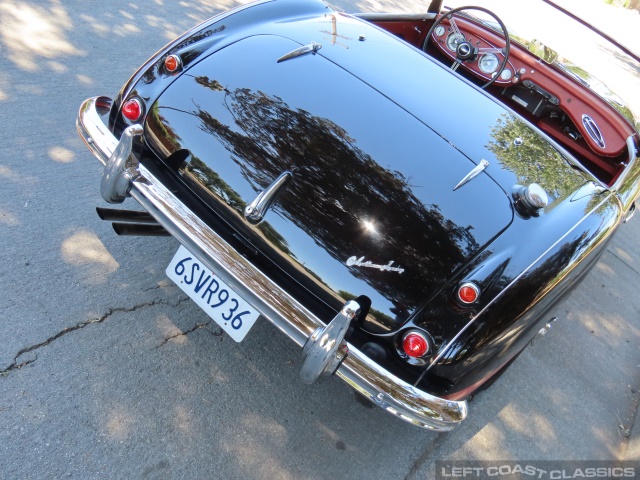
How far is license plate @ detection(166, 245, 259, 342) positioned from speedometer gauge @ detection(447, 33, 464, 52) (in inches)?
98.9

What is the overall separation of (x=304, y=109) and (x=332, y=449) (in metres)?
1.43

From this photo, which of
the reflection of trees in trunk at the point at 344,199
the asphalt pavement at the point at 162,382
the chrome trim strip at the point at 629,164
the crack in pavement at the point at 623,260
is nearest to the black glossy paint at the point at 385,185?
the reflection of trees in trunk at the point at 344,199

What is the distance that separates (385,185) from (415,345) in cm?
61

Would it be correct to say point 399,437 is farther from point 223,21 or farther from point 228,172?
point 223,21

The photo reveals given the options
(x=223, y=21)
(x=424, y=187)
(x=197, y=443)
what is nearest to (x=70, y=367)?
(x=197, y=443)

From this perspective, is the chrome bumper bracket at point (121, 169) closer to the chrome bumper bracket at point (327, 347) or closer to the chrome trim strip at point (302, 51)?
the chrome trim strip at point (302, 51)

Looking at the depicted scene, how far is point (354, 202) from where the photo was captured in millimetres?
1998

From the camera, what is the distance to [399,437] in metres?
2.43

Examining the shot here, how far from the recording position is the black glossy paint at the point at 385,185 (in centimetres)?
190

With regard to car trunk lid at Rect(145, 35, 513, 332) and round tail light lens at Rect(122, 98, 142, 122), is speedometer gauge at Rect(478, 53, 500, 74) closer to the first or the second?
car trunk lid at Rect(145, 35, 513, 332)

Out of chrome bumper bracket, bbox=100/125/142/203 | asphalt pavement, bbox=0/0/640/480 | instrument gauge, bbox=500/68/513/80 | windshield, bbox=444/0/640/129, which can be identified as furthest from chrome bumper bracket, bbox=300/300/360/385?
windshield, bbox=444/0/640/129

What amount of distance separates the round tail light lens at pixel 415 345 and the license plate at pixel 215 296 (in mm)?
595

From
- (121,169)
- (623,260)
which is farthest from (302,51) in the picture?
(623,260)

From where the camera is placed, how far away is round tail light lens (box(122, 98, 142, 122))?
2299 mm
